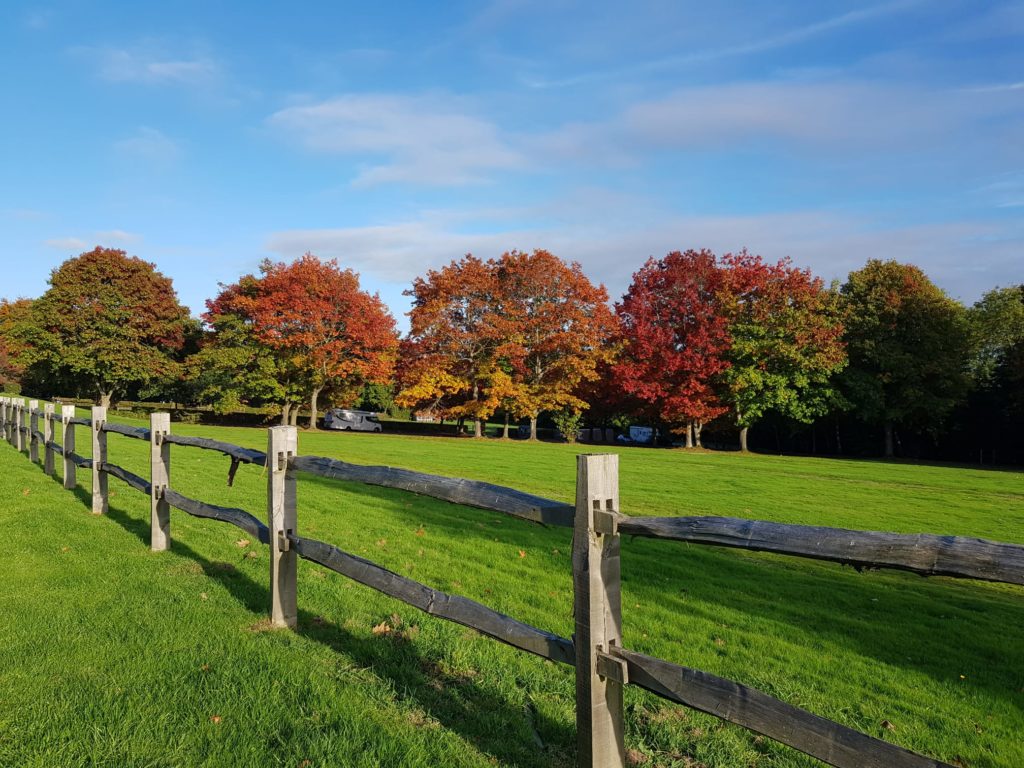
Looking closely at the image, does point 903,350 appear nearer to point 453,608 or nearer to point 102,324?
point 453,608

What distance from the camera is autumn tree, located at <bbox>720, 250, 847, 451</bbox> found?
39469mm

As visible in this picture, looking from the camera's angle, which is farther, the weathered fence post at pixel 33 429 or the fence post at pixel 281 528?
the weathered fence post at pixel 33 429

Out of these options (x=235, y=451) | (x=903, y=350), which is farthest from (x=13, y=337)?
(x=903, y=350)

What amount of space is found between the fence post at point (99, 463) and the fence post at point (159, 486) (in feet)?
6.92

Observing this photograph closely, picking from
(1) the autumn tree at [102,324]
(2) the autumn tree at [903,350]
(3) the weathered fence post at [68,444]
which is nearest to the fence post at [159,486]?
(3) the weathered fence post at [68,444]

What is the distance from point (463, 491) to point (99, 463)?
7486mm

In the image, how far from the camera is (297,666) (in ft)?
13.9

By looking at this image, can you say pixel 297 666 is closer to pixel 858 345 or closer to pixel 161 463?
pixel 161 463

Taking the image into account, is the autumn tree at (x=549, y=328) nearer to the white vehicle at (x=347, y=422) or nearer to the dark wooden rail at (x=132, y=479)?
the white vehicle at (x=347, y=422)

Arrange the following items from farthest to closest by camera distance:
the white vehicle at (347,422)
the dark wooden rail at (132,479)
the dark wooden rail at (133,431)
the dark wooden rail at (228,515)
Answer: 1. the white vehicle at (347,422)
2. the dark wooden rail at (133,431)
3. the dark wooden rail at (132,479)
4. the dark wooden rail at (228,515)

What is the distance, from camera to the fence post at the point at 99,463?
29.5ft

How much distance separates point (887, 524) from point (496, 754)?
1196 centimetres

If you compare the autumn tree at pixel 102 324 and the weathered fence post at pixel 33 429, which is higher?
the autumn tree at pixel 102 324

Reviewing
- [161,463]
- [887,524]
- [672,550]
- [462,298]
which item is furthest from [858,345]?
[161,463]
